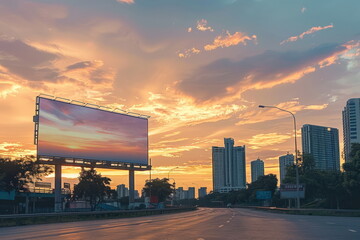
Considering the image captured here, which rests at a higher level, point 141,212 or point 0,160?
point 0,160

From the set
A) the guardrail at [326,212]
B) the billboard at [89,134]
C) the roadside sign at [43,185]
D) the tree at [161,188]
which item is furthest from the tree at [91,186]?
the tree at [161,188]

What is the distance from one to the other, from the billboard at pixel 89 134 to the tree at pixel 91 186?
1448 cm

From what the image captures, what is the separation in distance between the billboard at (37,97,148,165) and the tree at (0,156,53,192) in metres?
5.30

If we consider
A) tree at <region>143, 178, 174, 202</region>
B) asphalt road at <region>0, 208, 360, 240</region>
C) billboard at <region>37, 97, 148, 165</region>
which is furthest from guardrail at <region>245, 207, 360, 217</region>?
tree at <region>143, 178, 174, 202</region>

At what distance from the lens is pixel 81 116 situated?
72.5 m

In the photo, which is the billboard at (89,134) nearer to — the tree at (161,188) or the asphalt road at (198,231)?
the asphalt road at (198,231)

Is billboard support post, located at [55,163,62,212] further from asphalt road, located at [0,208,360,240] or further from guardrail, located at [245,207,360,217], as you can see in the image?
asphalt road, located at [0,208,360,240]

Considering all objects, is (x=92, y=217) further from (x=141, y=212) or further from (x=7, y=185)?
(x=7, y=185)

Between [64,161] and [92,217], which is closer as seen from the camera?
[92,217]

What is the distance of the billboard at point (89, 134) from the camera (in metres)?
65.8

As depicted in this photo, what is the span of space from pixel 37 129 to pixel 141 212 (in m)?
18.8

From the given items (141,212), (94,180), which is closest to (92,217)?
(141,212)

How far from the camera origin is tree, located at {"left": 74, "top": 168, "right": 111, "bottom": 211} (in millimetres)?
92500

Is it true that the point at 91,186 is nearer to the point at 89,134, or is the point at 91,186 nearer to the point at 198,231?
the point at 89,134
